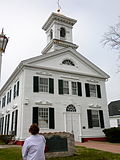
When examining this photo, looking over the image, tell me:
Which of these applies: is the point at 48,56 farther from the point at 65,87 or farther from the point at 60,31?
the point at 60,31

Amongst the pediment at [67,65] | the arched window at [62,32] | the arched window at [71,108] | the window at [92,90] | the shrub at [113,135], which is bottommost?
the shrub at [113,135]

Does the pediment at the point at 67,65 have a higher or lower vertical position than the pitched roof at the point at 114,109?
higher

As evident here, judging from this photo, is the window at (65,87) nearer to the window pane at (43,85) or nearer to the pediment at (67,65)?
the pediment at (67,65)

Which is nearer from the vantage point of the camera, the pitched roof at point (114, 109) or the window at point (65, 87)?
the window at point (65, 87)

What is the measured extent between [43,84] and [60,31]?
10.00 metres

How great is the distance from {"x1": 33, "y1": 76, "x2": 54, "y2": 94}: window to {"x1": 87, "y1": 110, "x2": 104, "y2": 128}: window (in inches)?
182

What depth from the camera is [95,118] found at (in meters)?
18.7

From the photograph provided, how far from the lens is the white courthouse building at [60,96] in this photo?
15938 millimetres

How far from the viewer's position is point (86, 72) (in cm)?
1988

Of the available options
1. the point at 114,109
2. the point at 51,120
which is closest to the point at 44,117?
the point at 51,120

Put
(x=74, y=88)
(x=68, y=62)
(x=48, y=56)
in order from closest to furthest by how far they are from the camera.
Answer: (x=48, y=56) < (x=74, y=88) < (x=68, y=62)

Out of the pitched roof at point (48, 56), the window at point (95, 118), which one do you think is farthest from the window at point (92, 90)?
the window at point (95, 118)

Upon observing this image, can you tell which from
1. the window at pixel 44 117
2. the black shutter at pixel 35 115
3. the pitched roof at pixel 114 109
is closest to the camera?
the black shutter at pixel 35 115

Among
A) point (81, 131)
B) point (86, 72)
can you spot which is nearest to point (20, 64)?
point (86, 72)
